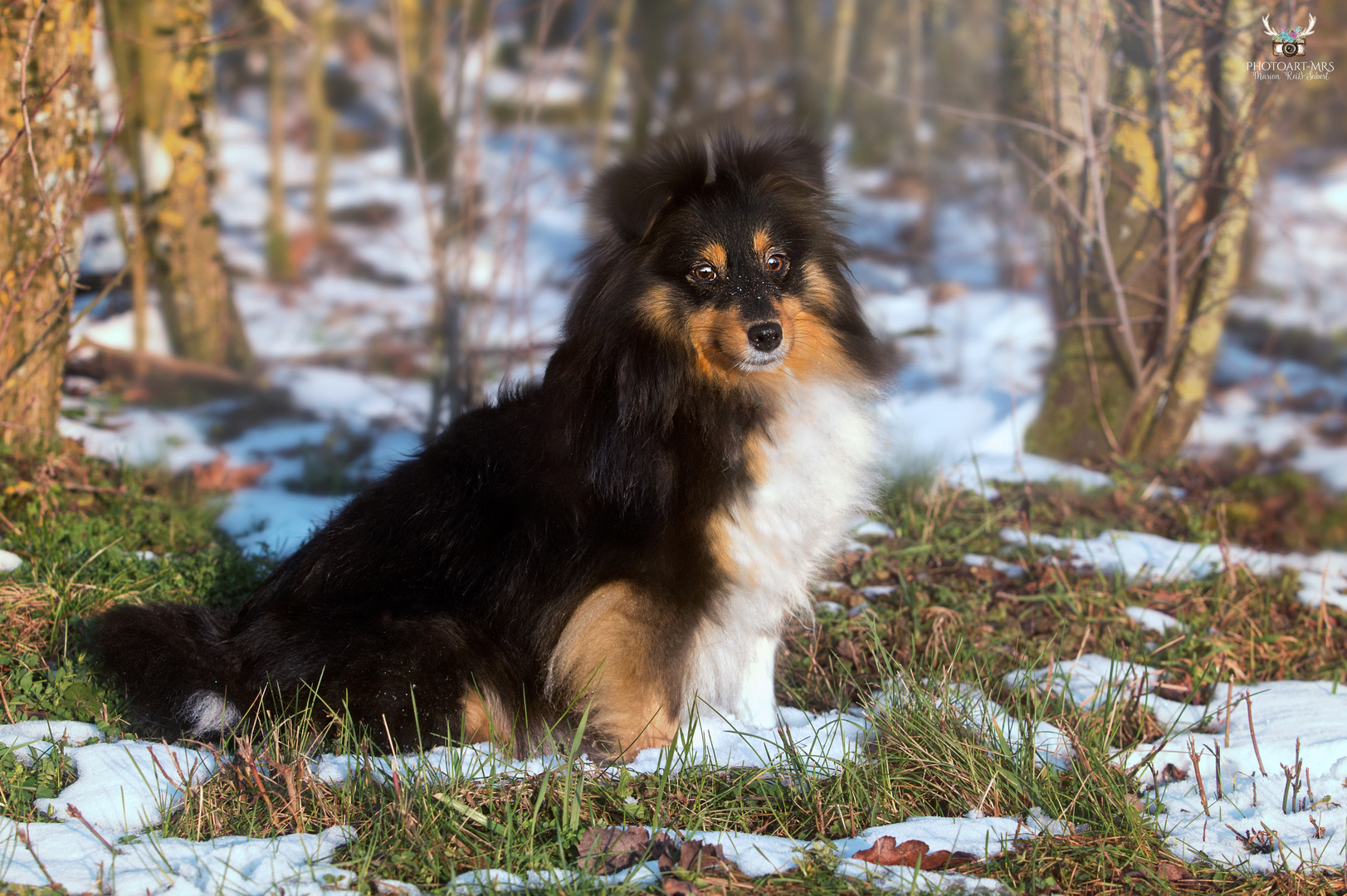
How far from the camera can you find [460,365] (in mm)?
6129

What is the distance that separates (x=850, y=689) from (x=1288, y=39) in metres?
4.15

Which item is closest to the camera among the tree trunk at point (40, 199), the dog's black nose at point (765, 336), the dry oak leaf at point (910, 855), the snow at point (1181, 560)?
the dry oak leaf at point (910, 855)

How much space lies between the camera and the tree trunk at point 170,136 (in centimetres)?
652

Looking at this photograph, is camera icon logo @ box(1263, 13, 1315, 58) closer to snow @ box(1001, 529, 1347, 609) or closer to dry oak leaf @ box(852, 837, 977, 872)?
snow @ box(1001, 529, 1347, 609)

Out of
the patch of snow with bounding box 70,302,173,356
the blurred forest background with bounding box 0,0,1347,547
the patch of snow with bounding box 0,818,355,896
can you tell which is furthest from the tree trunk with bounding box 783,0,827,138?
the patch of snow with bounding box 0,818,355,896

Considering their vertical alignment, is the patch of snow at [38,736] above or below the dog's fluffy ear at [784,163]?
below

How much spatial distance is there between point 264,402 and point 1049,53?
5.96m

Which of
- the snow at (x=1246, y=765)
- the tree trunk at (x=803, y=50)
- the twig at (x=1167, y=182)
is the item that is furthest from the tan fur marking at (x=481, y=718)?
the tree trunk at (x=803, y=50)

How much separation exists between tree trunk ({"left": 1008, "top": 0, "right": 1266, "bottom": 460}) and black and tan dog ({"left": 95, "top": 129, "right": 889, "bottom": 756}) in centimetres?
266

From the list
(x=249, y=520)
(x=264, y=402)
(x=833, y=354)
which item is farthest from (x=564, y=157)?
(x=833, y=354)

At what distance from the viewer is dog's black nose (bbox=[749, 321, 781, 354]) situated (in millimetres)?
3166

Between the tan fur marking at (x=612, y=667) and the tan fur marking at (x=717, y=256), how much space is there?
1118mm

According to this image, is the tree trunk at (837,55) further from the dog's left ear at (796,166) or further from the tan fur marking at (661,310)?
the tan fur marking at (661,310)

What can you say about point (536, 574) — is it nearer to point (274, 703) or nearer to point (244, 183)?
point (274, 703)
